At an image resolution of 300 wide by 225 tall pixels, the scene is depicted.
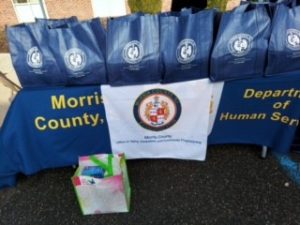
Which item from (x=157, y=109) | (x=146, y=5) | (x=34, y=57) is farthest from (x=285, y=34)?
(x=146, y=5)

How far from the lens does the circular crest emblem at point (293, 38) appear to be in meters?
1.69

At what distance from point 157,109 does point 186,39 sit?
0.50m

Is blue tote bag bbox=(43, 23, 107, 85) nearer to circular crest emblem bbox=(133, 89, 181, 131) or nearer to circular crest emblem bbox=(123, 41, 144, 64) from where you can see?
circular crest emblem bbox=(123, 41, 144, 64)

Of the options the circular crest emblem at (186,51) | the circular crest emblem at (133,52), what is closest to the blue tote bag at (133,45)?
the circular crest emblem at (133,52)

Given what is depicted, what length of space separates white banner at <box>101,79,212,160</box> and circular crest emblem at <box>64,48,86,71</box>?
209 mm

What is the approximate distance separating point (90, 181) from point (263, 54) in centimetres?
131

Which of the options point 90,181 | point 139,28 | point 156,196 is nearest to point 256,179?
point 156,196

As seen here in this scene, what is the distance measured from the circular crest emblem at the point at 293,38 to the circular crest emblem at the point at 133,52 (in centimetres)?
89

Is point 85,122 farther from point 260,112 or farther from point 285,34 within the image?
point 285,34

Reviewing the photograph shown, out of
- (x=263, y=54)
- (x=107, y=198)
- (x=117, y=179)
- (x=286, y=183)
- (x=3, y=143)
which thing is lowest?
(x=286, y=183)

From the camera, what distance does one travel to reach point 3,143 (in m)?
1.91

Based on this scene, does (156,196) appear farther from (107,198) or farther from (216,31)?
(216,31)

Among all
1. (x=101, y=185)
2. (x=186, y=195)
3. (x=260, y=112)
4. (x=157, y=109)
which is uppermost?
(x=157, y=109)

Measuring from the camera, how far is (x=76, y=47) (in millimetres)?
1695
